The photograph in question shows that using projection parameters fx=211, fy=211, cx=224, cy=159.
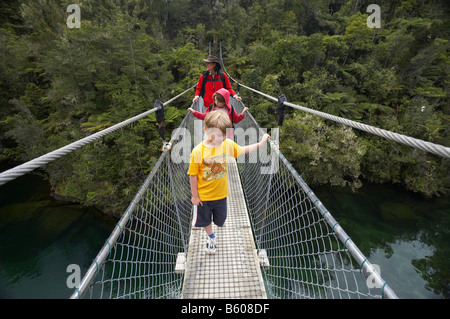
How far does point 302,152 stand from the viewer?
22.6 feet

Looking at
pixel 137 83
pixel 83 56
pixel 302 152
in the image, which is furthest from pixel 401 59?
pixel 83 56

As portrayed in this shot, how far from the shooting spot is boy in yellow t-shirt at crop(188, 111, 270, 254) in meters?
0.98

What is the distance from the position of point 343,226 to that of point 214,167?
7.24m

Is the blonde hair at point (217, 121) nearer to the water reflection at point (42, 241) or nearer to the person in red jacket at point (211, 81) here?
the person in red jacket at point (211, 81)

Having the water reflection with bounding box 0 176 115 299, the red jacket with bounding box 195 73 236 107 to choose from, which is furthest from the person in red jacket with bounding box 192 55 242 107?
the water reflection with bounding box 0 176 115 299

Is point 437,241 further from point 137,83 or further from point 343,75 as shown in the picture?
point 137,83

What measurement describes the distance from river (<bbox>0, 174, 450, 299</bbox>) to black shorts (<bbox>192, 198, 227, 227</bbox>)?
554 centimetres

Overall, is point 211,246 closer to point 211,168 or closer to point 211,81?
point 211,168

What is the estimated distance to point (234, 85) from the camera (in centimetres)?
962

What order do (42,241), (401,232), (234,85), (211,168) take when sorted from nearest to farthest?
(211,168)
(42,241)
(401,232)
(234,85)

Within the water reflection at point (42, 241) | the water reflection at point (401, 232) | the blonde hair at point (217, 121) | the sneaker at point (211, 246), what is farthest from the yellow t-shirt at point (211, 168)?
the water reflection at point (401, 232)

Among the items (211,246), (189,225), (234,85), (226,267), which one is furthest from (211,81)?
(234,85)

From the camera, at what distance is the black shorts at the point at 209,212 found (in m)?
1.20
